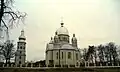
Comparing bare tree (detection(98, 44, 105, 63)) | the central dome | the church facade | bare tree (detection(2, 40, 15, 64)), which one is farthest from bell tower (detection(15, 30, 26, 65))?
bare tree (detection(98, 44, 105, 63))

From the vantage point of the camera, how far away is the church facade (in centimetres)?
4216

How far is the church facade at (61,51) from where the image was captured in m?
42.2

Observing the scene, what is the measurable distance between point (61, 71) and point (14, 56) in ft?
74.6

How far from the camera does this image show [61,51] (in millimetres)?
42469

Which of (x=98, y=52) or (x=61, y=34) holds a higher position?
(x=61, y=34)

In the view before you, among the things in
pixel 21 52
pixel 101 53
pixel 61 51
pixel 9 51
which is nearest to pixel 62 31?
pixel 61 51

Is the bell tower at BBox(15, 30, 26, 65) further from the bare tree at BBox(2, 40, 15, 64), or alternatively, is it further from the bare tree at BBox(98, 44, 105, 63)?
the bare tree at BBox(98, 44, 105, 63)

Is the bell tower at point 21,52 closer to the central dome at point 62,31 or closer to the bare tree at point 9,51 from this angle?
the bare tree at point 9,51

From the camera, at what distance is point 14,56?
47844mm

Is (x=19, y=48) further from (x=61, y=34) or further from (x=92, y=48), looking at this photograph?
(x=92, y=48)

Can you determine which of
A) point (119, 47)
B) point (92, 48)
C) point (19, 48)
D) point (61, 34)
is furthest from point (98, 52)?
point (19, 48)

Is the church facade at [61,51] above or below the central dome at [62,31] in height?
below

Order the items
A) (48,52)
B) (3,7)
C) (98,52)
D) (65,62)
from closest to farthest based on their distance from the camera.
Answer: (3,7), (65,62), (48,52), (98,52)

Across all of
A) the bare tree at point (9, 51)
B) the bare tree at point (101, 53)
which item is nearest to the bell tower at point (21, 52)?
the bare tree at point (9, 51)
